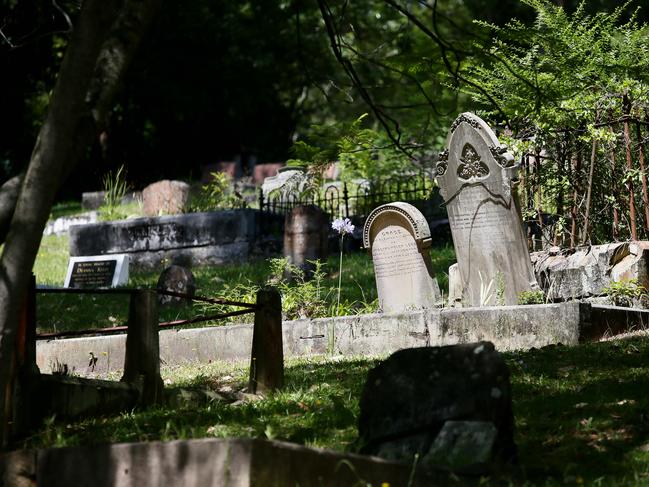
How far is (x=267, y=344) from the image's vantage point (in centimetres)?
796

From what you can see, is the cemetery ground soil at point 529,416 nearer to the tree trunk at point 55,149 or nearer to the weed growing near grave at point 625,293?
the tree trunk at point 55,149

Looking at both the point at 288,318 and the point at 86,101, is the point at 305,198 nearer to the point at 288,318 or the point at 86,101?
the point at 288,318

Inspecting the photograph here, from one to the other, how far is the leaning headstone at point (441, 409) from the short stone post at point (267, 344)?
2315 millimetres

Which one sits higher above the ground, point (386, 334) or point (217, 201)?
point (217, 201)

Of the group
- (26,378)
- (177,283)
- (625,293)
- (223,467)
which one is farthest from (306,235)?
(223,467)

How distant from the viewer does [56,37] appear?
98.8 feet

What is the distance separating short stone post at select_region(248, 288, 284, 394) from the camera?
26.0 feet

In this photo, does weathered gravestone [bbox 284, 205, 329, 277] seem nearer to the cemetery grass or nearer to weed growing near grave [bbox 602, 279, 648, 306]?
the cemetery grass

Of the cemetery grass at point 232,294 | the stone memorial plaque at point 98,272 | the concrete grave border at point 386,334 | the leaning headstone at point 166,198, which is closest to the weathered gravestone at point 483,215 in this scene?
the cemetery grass at point 232,294

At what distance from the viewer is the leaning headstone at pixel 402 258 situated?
12391mm

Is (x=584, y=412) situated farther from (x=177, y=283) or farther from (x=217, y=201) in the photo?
(x=217, y=201)

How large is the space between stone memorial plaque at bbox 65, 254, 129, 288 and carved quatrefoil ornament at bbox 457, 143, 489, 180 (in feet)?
22.8

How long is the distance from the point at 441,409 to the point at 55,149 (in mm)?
2381

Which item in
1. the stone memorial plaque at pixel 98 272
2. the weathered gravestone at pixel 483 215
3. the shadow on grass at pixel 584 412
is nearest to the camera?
the shadow on grass at pixel 584 412
